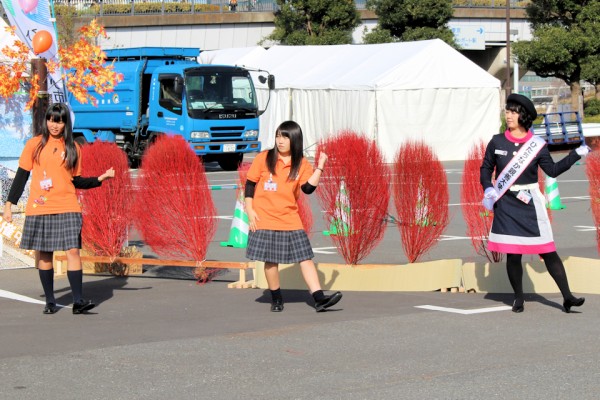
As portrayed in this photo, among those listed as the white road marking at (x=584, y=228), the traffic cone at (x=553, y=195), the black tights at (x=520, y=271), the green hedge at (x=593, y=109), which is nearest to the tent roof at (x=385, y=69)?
the traffic cone at (x=553, y=195)

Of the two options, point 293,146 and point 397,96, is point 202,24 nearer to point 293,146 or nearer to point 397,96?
point 397,96

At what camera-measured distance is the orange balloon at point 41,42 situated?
12.3 m

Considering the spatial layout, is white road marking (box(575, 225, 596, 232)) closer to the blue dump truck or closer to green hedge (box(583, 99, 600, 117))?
the blue dump truck

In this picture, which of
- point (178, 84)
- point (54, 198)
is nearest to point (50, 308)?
point (54, 198)

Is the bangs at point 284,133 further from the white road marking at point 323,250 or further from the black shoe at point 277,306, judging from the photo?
the white road marking at point 323,250

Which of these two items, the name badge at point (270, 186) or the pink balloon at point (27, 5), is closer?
the name badge at point (270, 186)

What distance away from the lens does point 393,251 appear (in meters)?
13.6

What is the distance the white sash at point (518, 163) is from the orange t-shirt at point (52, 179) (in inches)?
136

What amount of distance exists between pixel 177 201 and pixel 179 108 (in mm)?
18531

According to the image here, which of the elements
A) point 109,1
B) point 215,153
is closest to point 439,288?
point 215,153

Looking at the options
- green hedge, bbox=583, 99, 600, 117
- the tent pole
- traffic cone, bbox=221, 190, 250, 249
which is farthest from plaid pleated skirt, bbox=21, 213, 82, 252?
green hedge, bbox=583, 99, 600, 117

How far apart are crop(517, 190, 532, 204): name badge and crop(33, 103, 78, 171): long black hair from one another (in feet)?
11.8

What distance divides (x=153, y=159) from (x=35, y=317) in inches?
97.6

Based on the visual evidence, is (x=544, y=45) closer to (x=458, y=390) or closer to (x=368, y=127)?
(x=368, y=127)
